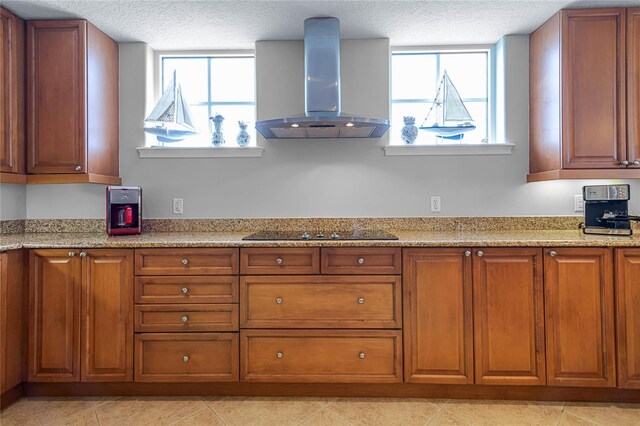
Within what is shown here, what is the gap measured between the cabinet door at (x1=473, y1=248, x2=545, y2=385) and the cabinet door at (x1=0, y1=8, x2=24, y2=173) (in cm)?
281

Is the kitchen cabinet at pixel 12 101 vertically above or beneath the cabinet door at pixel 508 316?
above

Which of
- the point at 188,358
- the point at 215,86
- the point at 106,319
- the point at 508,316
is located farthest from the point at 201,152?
the point at 508,316

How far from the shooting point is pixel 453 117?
2520 millimetres

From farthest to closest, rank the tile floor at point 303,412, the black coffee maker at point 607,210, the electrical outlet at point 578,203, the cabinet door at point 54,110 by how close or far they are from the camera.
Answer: the electrical outlet at point 578,203
the cabinet door at point 54,110
the black coffee maker at point 607,210
the tile floor at point 303,412

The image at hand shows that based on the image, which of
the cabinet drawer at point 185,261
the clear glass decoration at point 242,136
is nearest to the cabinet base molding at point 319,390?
the cabinet drawer at point 185,261

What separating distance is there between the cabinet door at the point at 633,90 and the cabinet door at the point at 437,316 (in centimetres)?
128

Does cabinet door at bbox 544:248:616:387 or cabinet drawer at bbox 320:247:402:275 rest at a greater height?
cabinet drawer at bbox 320:247:402:275

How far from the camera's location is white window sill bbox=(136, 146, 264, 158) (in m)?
2.58

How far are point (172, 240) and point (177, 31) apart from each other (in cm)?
147

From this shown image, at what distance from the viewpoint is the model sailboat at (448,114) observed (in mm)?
2514

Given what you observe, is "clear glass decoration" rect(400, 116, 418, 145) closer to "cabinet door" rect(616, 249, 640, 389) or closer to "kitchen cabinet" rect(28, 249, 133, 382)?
"cabinet door" rect(616, 249, 640, 389)

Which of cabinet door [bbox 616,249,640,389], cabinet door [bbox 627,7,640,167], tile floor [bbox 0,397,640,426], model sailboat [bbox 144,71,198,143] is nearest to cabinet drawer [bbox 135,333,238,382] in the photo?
tile floor [bbox 0,397,640,426]

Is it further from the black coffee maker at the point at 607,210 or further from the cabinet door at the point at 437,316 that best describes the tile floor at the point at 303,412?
the black coffee maker at the point at 607,210

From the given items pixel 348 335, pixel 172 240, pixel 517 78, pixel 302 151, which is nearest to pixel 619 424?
pixel 348 335
